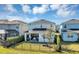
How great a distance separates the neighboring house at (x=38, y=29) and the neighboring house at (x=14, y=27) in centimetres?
7

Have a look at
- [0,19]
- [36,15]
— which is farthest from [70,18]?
[0,19]

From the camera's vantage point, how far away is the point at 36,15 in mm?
2334

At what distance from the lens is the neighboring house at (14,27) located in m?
2.33

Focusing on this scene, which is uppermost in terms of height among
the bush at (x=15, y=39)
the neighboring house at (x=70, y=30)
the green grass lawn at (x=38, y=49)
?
the neighboring house at (x=70, y=30)

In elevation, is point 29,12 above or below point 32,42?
above

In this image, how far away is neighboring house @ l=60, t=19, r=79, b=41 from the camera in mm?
2326

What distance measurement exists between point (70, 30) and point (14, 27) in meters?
0.66

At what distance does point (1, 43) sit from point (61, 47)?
0.70 meters

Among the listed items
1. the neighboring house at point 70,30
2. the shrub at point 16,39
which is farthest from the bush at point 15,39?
the neighboring house at point 70,30

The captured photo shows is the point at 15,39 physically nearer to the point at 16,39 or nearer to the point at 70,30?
the point at 16,39

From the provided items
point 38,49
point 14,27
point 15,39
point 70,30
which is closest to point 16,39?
point 15,39

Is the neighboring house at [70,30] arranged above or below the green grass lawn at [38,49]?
above

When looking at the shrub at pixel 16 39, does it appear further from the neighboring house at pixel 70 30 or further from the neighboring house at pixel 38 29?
the neighboring house at pixel 70 30
